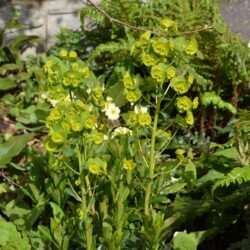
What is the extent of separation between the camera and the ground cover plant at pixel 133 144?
2318 millimetres

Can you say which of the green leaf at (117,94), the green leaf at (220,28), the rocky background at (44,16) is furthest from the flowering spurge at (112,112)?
the rocky background at (44,16)

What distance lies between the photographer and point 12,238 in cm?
277

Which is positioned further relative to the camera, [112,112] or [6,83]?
[6,83]

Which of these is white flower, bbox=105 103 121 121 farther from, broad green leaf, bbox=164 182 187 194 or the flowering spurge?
broad green leaf, bbox=164 182 187 194

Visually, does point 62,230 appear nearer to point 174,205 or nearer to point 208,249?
point 174,205

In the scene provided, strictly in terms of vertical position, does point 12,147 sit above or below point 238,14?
below

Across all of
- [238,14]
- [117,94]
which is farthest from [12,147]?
[238,14]

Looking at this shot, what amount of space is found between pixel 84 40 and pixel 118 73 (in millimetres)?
688

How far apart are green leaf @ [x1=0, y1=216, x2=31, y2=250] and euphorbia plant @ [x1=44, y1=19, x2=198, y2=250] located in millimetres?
247

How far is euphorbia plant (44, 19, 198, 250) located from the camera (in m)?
2.25

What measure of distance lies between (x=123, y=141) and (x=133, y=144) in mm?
123

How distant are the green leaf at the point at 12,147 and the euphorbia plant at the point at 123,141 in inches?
32.1

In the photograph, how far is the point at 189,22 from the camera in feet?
13.1

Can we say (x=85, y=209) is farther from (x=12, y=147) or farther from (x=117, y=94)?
(x=117, y=94)
